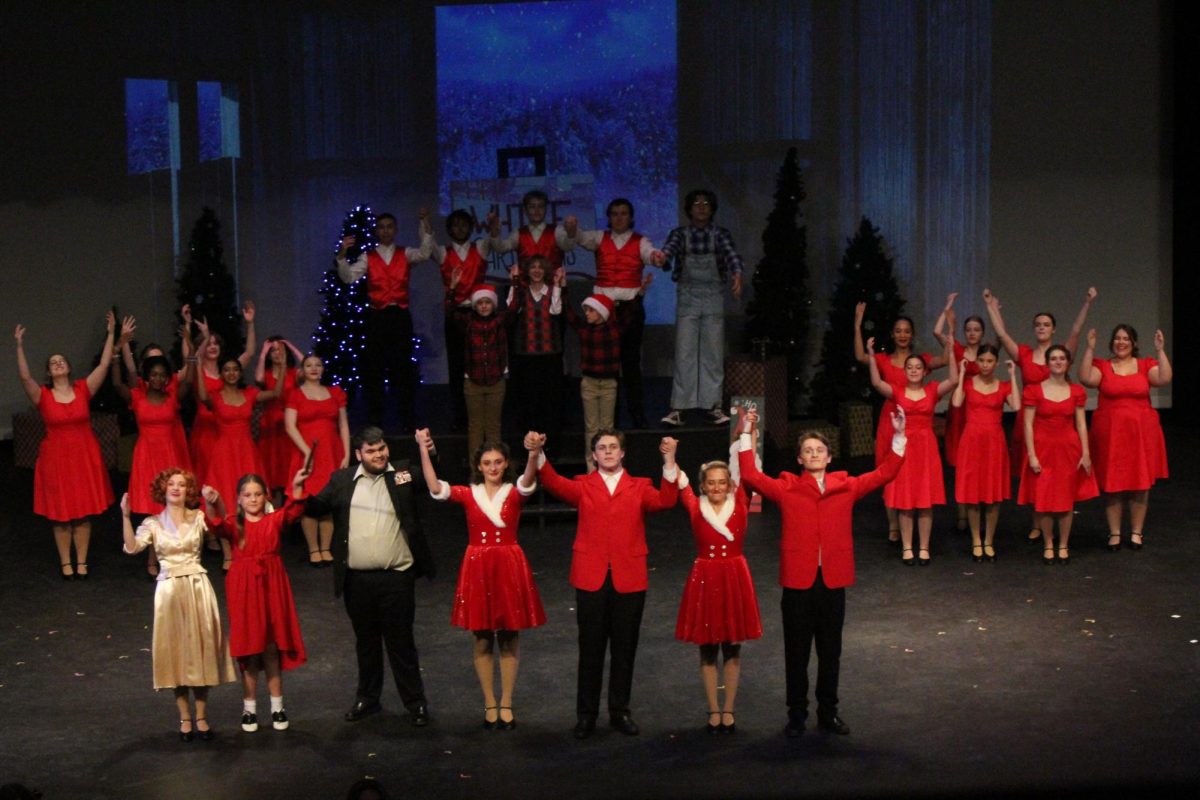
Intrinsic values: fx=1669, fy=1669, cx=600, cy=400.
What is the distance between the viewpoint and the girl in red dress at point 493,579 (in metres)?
6.62

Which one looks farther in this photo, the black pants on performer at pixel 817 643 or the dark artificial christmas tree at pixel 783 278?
the dark artificial christmas tree at pixel 783 278

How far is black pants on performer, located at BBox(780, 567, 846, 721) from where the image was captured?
6.51 metres

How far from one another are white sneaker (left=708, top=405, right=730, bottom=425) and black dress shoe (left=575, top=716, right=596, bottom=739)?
181 inches

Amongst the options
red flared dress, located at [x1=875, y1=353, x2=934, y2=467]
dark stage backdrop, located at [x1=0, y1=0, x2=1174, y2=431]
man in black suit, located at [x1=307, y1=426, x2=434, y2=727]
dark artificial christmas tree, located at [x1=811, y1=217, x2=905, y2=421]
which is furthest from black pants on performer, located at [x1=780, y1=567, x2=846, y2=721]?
dark stage backdrop, located at [x1=0, y1=0, x2=1174, y2=431]

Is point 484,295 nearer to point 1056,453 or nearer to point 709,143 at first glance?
point 1056,453

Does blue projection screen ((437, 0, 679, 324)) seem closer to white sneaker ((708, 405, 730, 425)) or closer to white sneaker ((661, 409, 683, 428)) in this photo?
white sneaker ((708, 405, 730, 425))

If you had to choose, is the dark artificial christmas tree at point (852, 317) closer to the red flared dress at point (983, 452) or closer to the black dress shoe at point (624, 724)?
the red flared dress at point (983, 452)

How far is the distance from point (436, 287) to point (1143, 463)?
19.7ft

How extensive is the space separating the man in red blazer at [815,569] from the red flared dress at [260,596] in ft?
6.34

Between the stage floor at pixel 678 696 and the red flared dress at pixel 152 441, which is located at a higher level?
the red flared dress at pixel 152 441

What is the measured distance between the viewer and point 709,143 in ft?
42.8

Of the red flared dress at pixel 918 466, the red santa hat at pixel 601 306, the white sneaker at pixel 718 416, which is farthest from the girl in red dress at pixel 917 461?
the white sneaker at pixel 718 416

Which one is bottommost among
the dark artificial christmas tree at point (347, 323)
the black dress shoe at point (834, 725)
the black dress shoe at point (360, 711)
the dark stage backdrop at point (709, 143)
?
the black dress shoe at point (834, 725)

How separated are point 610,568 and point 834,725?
1.07m
